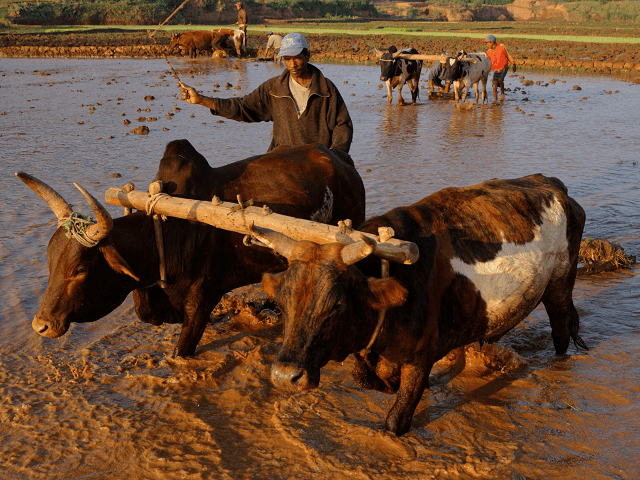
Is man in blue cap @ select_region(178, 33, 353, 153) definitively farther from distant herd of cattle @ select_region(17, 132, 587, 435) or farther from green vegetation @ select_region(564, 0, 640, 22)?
green vegetation @ select_region(564, 0, 640, 22)

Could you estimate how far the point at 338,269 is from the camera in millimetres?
2777

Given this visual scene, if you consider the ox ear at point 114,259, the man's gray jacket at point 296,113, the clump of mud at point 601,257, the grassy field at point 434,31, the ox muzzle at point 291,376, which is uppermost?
the grassy field at point 434,31

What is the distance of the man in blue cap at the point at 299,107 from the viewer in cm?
513

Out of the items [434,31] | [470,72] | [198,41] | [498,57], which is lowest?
[470,72]

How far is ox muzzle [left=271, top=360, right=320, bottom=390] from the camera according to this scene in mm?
2566

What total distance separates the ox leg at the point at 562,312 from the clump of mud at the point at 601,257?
5.24ft

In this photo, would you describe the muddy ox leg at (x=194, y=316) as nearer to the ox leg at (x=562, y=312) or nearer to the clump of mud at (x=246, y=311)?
the clump of mud at (x=246, y=311)

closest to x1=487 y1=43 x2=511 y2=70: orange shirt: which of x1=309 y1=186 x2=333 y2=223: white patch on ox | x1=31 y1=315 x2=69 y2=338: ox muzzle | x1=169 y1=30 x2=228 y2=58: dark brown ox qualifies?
x1=309 y1=186 x2=333 y2=223: white patch on ox

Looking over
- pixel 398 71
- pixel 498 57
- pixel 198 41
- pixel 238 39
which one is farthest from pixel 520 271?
pixel 198 41

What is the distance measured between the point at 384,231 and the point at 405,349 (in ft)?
2.49

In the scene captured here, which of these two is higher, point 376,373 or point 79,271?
point 79,271

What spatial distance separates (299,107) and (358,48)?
1226 inches

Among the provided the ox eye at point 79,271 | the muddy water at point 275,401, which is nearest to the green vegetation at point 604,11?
the muddy water at point 275,401

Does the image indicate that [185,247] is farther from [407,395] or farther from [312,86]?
[312,86]
